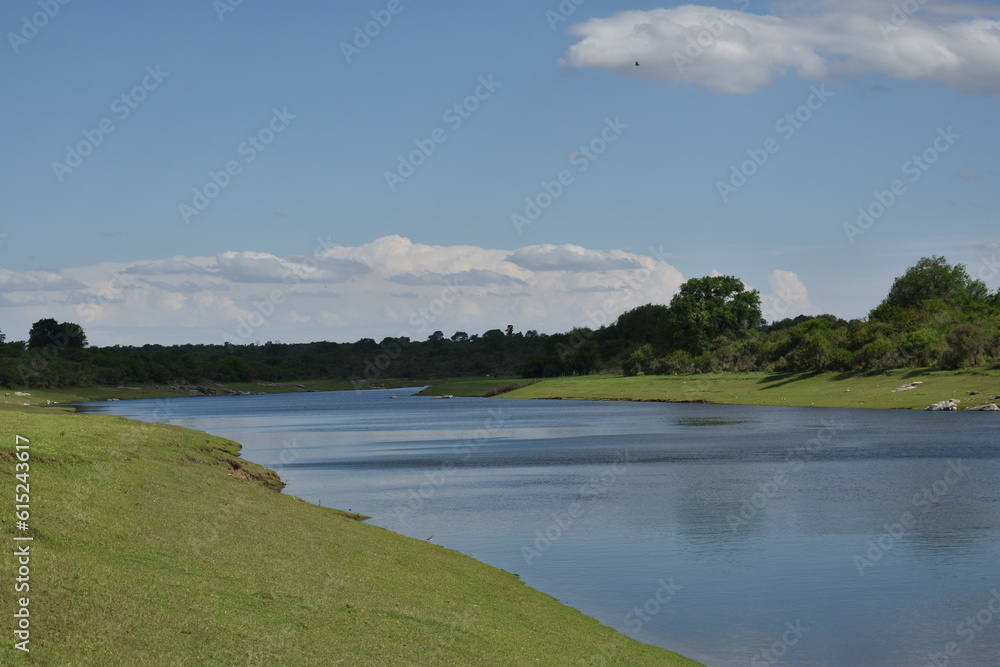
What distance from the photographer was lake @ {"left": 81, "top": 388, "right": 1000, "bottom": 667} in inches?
838

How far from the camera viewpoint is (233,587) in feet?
55.5

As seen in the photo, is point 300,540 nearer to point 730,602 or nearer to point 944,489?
point 730,602

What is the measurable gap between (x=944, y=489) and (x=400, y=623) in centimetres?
3100

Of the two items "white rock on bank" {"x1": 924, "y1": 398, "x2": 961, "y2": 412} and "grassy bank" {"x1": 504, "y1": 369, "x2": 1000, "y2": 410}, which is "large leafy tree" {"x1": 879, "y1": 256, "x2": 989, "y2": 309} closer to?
"grassy bank" {"x1": 504, "y1": 369, "x2": 1000, "y2": 410}

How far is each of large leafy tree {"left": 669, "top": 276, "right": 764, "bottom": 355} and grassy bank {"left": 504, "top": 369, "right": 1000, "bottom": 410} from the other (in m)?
11.9

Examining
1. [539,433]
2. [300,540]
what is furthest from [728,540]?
[539,433]

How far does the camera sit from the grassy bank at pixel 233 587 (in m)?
13.6

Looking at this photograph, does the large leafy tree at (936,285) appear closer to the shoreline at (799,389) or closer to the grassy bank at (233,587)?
the shoreline at (799,389)

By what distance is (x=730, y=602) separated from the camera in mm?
23500

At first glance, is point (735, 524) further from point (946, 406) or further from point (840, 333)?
point (840, 333)

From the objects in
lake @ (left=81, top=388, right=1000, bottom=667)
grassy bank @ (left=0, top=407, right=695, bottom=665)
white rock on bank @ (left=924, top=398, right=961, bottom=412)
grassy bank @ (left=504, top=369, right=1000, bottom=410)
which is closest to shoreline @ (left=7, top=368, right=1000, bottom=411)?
grassy bank @ (left=504, top=369, right=1000, bottom=410)

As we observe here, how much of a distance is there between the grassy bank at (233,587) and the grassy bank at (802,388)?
80.8 metres

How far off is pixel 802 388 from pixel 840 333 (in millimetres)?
13428

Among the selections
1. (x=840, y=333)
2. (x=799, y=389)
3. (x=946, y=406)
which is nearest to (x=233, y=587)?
(x=946, y=406)
